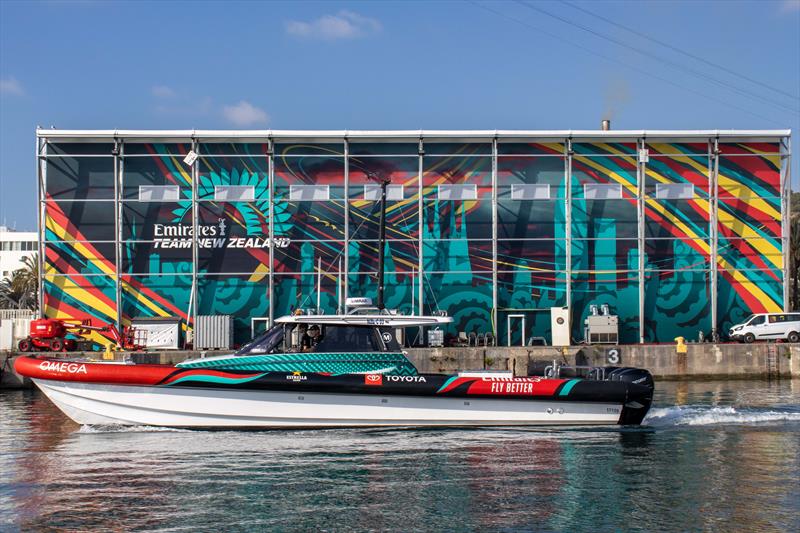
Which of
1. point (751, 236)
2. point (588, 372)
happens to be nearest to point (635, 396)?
point (588, 372)

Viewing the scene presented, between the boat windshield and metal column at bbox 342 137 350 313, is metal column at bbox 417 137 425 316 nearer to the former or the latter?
metal column at bbox 342 137 350 313

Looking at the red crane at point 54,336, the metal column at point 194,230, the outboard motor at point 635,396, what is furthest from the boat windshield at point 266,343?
the metal column at point 194,230

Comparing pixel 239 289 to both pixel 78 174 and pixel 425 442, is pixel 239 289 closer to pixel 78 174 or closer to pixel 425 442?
pixel 78 174

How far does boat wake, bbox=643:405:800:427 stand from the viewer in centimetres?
1708

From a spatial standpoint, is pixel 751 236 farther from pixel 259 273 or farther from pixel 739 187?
pixel 259 273

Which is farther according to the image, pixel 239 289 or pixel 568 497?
pixel 239 289

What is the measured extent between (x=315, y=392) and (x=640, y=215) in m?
21.4

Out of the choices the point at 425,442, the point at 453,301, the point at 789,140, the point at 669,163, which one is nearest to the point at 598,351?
the point at 453,301

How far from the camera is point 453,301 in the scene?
33250mm

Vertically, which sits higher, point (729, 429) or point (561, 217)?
point (561, 217)

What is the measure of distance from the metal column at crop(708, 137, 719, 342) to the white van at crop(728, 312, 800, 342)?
116cm

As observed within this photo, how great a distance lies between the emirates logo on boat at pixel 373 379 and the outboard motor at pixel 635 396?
465 centimetres

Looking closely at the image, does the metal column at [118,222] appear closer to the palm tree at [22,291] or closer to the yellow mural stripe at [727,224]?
the yellow mural stripe at [727,224]

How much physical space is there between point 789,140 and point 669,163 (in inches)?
196
